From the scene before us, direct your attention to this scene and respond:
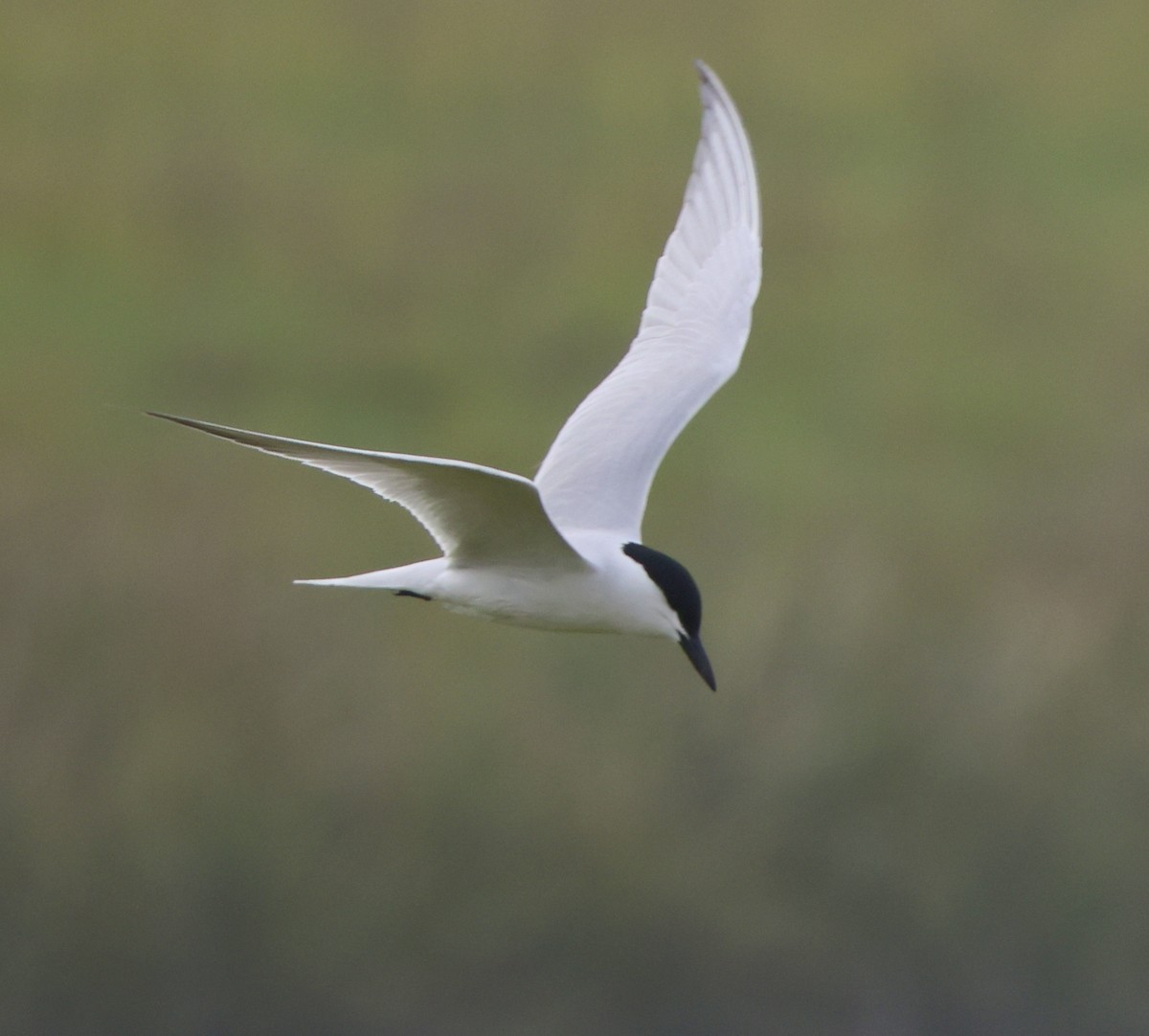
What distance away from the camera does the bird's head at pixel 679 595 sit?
398cm

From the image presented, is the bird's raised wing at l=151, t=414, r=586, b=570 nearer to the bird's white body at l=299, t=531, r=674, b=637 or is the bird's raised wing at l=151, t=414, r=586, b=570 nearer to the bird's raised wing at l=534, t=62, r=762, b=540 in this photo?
the bird's white body at l=299, t=531, r=674, b=637

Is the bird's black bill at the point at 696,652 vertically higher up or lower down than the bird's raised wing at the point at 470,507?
lower down

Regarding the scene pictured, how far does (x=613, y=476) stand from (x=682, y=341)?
69 cm

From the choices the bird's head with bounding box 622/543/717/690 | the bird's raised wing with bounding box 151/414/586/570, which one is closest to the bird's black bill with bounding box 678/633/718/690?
the bird's head with bounding box 622/543/717/690

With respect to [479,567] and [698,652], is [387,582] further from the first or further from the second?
[698,652]

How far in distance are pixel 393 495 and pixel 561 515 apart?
64cm

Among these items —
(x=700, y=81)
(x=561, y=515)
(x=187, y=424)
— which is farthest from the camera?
(x=700, y=81)

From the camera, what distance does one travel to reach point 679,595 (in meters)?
4.00

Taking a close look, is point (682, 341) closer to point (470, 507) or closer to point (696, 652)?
point (696, 652)

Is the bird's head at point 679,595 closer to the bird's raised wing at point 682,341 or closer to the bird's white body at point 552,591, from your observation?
the bird's white body at point 552,591

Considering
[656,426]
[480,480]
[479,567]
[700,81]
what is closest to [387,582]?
[479,567]

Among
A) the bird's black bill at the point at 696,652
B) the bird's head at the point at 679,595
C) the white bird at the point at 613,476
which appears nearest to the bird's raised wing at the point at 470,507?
the white bird at the point at 613,476

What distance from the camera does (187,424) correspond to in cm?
296

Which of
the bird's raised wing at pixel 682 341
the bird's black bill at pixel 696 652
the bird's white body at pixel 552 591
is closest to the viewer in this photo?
the bird's white body at pixel 552 591
